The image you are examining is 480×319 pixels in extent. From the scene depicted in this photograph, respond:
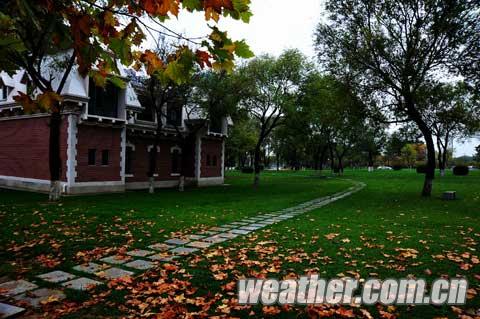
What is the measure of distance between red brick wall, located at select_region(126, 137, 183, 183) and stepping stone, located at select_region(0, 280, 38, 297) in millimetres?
19639

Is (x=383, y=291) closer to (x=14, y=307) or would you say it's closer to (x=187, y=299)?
(x=187, y=299)

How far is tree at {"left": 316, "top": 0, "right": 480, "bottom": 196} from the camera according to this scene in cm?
1666

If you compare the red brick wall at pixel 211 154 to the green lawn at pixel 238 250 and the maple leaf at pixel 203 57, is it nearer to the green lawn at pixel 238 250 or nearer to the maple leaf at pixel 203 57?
the green lawn at pixel 238 250

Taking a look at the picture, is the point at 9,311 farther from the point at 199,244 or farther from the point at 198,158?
the point at 198,158

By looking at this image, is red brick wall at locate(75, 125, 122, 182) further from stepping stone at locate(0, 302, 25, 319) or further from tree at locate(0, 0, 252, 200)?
tree at locate(0, 0, 252, 200)

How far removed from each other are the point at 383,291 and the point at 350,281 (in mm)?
516

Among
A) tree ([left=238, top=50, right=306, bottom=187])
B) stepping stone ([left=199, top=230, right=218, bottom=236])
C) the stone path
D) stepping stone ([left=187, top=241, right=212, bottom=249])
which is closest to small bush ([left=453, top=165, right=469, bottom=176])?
tree ([left=238, top=50, right=306, bottom=187])

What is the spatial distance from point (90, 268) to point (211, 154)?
25265 millimetres

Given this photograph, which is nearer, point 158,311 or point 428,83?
point 158,311

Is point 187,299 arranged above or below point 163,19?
below

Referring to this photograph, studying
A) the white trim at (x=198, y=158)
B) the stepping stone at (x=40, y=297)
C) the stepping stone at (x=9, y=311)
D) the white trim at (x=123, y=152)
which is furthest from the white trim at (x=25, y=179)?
the stepping stone at (x=9, y=311)

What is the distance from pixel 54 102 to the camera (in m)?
2.99

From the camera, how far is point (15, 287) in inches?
204

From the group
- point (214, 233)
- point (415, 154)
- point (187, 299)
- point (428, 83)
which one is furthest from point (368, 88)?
point (415, 154)
